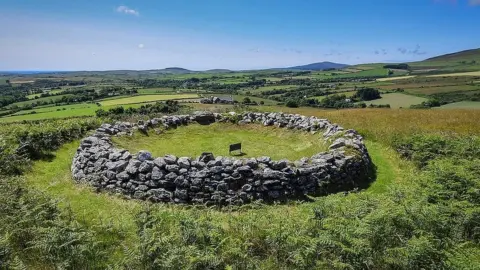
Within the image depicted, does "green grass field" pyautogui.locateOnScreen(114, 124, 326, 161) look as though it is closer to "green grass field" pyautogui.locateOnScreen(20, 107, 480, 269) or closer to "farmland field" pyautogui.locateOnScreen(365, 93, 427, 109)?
"green grass field" pyautogui.locateOnScreen(20, 107, 480, 269)

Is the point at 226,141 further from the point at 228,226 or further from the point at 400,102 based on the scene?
the point at 400,102

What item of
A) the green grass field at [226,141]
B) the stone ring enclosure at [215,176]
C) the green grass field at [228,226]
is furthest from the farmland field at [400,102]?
the green grass field at [228,226]

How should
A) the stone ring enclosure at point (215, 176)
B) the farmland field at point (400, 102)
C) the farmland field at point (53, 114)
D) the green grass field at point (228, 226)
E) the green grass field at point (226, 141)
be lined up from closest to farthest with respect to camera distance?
the green grass field at point (228, 226) → the stone ring enclosure at point (215, 176) → the green grass field at point (226, 141) → the farmland field at point (53, 114) → the farmland field at point (400, 102)

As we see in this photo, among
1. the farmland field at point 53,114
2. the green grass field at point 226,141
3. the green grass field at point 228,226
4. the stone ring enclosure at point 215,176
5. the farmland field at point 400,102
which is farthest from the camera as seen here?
the farmland field at point 400,102

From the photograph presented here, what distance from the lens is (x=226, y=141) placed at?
933 inches

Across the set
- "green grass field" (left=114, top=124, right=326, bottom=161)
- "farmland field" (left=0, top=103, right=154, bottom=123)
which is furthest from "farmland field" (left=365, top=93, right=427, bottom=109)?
"farmland field" (left=0, top=103, right=154, bottom=123)

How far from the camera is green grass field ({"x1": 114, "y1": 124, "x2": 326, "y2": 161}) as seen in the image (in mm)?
20312

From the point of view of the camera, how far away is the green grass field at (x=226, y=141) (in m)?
20.3

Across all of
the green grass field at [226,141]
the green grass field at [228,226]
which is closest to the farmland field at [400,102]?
the green grass field at [226,141]

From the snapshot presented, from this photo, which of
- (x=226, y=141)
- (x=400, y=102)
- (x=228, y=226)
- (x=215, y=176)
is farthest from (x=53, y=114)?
(x=400, y=102)

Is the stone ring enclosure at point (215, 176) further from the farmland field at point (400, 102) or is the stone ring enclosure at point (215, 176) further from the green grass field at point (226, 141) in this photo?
the farmland field at point (400, 102)

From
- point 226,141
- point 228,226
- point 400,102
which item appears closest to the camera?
point 228,226

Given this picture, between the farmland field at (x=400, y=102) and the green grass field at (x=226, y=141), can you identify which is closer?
the green grass field at (x=226, y=141)

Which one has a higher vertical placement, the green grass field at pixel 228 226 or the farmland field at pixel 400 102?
the green grass field at pixel 228 226
